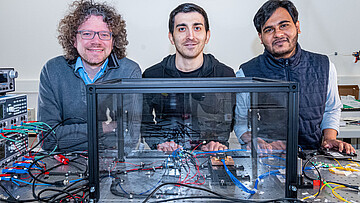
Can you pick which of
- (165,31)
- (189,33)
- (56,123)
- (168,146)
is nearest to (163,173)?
(168,146)

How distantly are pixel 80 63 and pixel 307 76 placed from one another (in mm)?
1313

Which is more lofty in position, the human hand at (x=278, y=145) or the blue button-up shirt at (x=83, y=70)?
the blue button-up shirt at (x=83, y=70)

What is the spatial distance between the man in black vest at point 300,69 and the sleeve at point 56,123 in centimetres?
94

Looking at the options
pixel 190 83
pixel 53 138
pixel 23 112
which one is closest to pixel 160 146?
pixel 190 83

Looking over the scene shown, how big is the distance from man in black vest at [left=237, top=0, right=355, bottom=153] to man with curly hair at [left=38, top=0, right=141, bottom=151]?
29.8 inches

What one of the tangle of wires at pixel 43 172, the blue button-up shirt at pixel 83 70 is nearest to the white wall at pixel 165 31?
the blue button-up shirt at pixel 83 70

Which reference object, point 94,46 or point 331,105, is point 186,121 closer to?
point 94,46

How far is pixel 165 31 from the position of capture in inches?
134

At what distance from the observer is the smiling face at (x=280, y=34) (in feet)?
5.94

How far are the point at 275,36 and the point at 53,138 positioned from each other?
51.7 inches

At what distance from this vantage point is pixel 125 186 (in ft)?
3.41

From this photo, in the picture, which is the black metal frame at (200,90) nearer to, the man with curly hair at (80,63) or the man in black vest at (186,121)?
the man in black vest at (186,121)

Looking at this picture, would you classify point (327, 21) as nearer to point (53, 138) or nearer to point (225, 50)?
point (225, 50)

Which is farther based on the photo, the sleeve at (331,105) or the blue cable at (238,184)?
the sleeve at (331,105)
